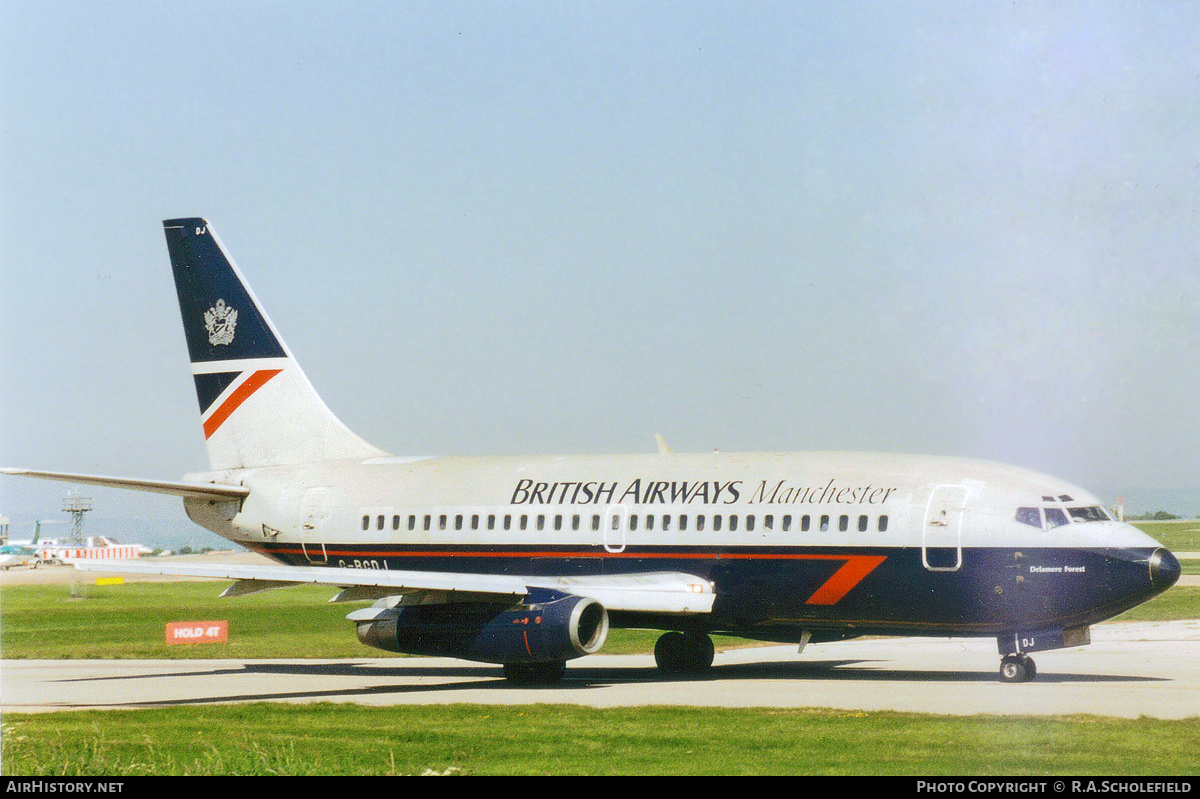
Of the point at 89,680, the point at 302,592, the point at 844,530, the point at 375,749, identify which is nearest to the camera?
the point at 375,749

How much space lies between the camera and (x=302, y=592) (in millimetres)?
61062

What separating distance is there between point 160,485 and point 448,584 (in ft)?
28.7

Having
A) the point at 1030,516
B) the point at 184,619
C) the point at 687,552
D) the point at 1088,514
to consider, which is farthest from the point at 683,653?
the point at 184,619

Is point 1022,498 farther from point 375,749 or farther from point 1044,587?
point 375,749

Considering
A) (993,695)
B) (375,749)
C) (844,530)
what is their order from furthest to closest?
(844,530)
(993,695)
(375,749)

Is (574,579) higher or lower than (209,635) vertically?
higher

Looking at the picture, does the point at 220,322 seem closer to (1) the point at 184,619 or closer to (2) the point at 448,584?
(2) the point at 448,584

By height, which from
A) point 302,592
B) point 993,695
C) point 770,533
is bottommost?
point 302,592

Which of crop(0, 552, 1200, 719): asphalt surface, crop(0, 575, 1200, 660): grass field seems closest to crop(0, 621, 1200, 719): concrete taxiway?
crop(0, 552, 1200, 719): asphalt surface

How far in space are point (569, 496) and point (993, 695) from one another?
→ 396 inches

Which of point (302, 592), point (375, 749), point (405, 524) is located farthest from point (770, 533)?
point (302, 592)

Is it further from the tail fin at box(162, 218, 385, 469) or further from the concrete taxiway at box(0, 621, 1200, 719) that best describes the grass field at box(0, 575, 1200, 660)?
the tail fin at box(162, 218, 385, 469)

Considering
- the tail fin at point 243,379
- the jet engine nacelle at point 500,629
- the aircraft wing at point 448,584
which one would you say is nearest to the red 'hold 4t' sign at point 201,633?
the tail fin at point 243,379

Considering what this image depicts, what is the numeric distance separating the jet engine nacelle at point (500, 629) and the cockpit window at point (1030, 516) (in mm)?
7441
